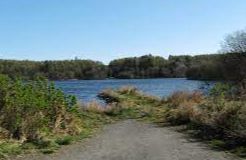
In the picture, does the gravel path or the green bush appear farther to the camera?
the green bush

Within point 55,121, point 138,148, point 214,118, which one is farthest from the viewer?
point 55,121

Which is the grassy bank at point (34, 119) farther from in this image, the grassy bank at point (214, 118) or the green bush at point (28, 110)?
the grassy bank at point (214, 118)

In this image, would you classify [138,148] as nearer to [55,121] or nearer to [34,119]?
[34,119]

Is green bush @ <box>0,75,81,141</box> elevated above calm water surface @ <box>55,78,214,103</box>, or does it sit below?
above

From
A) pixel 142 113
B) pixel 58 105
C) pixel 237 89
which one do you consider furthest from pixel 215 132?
pixel 142 113

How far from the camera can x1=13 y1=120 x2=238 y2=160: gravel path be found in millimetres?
13672

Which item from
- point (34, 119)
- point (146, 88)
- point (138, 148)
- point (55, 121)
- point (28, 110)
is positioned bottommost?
point (146, 88)

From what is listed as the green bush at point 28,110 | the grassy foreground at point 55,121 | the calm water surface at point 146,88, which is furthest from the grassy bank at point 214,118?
the calm water surface at point 146,88

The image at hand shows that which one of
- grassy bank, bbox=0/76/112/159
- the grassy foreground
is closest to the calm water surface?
the grassy foreground

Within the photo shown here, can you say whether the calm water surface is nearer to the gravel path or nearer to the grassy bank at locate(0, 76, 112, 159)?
the grassy bank at locate(0, 76, 112, 159)

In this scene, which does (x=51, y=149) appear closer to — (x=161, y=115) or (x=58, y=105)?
(x=58, y=105)

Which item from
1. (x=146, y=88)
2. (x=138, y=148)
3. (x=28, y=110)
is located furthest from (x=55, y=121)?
(x=146, y=88)

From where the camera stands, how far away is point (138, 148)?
15195mm

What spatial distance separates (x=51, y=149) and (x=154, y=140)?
3.71 metres
